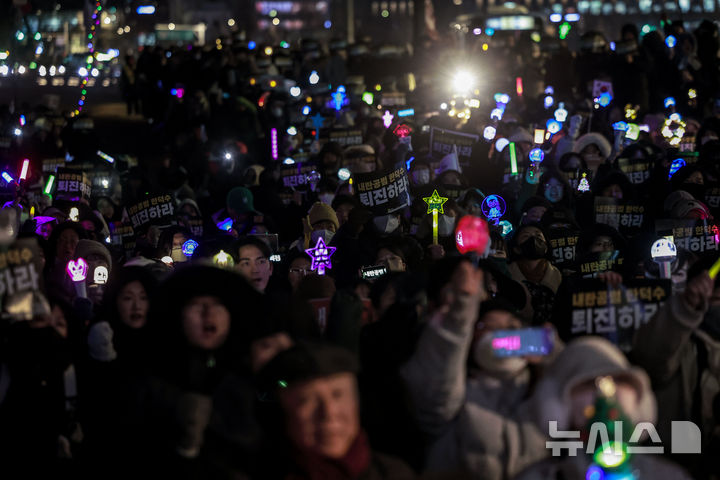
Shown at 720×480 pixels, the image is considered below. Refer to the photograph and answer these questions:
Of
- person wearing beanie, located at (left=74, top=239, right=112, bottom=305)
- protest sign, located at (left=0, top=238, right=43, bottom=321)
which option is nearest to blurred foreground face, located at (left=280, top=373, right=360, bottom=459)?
protest sign, located at (left=0, top=238, right=43, bottom=321)

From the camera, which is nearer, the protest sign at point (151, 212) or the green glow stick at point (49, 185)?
the protest sign at point (151, 212)

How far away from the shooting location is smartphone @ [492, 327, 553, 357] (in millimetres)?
3850

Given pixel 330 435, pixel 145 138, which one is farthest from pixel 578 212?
pixel 145 138

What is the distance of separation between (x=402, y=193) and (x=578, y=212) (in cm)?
227

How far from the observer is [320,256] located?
7.93 meters

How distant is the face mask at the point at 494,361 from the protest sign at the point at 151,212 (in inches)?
245

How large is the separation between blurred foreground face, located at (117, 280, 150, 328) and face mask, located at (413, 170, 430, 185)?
6200 millimetres

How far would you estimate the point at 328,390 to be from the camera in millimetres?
3627

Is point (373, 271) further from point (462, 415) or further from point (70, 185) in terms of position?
point (70, 185)

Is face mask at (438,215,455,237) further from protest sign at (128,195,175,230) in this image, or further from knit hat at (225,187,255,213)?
protest sign at (128,195,175,230)

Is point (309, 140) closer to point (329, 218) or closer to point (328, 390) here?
point (329, 218)

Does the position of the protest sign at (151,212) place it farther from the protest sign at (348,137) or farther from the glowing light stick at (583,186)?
the glowing light stick at (583,186)

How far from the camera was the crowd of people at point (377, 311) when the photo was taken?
3.76 meters

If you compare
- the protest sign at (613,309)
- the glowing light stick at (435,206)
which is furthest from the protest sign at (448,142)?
the protest sign at (613,309)
